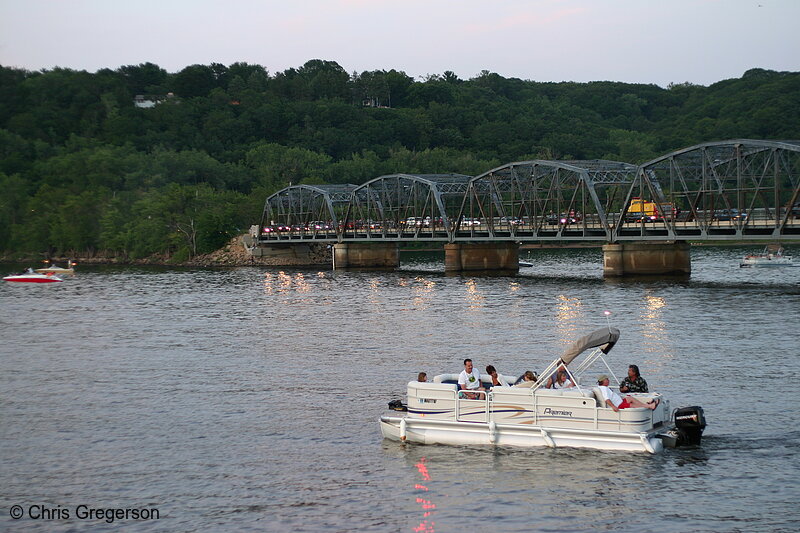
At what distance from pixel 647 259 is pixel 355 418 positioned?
83.9 meters

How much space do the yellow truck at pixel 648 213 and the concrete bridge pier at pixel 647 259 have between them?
3.33 metres

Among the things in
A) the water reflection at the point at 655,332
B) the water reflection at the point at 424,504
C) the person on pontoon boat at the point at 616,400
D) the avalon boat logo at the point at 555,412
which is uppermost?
the person on pontoon boat at the point at 616,400

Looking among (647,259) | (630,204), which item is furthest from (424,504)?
(630,204)

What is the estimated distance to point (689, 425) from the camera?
37.2 meters

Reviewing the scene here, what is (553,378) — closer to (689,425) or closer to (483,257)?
(689,425)

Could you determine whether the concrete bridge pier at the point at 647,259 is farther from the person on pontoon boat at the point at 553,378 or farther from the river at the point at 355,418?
the person on pontoon boat at the point at 553,378

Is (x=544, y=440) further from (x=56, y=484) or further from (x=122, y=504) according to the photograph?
(x=56, y=484)

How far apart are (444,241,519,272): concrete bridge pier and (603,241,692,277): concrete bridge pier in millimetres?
26125

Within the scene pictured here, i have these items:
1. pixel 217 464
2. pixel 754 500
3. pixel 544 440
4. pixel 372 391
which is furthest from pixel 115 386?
pixel 754 500

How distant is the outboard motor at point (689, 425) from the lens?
37.1 metres

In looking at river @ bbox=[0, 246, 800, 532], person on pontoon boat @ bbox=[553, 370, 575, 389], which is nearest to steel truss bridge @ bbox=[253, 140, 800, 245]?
river @ bbox=[0, 246, 800, 532]

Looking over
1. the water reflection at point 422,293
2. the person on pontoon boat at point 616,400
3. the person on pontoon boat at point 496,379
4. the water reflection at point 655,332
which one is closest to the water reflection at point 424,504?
the person on pontoon boat at point 496,379

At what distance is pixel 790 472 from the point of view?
34.8m

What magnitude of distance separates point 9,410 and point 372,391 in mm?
17782
